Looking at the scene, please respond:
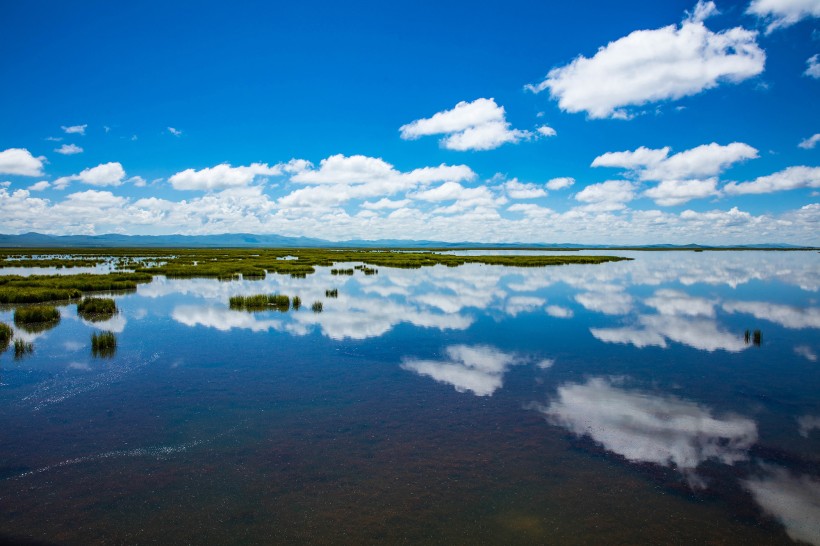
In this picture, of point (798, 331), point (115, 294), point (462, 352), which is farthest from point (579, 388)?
point (115, 294)

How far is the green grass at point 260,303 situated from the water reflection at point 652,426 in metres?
18.8

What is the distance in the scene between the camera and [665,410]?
1146 centimetres

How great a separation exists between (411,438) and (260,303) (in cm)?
2065

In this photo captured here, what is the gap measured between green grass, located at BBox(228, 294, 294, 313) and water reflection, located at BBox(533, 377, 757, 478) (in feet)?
61.7

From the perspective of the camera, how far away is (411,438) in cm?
980

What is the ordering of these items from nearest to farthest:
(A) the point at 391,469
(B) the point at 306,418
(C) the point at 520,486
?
(C) the point at 520,486 < (A) the point at 391,469 < (B) the point at 306,418

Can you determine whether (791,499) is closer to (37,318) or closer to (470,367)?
(470,367)

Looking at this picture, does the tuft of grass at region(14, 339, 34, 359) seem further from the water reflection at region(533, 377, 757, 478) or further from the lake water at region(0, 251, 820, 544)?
the water reflection at region(533, 377, 757, 478)

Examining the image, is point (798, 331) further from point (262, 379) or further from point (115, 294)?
point (115, 294)

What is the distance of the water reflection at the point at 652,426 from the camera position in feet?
30.0

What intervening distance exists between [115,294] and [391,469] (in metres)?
34.2

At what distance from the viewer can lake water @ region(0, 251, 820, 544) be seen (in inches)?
277

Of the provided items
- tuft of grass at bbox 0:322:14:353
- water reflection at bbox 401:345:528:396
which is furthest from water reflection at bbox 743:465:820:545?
tuft of grass at bbox 0:322:14:353

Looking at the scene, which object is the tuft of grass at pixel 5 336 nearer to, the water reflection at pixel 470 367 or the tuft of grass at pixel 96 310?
the tuft of grass at pixel 96 310
